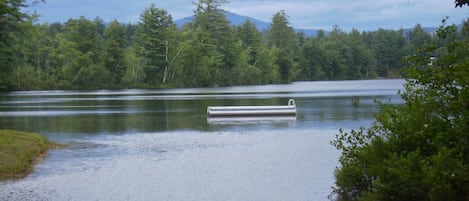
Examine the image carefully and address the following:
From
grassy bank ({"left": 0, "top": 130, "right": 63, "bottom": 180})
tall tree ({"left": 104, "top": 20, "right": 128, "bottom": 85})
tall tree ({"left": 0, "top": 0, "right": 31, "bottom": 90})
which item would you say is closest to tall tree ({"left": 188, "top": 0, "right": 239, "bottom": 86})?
tall tree ({"left": 104, "top": 20, "right": 128, "bottom": 85})

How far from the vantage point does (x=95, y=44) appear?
107 m

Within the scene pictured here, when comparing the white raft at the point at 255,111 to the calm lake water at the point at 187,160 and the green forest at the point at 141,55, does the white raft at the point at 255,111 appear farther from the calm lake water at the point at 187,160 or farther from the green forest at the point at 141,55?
the green forest at the point at 141,55

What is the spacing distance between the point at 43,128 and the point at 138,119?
6.82 m

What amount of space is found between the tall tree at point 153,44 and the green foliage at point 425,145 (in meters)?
98.4

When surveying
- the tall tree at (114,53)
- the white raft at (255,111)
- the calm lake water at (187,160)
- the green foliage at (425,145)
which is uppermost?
the tall tree at (114,53)

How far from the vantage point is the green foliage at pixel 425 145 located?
9.85 m

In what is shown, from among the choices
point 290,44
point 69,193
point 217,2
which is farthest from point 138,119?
point 290,44

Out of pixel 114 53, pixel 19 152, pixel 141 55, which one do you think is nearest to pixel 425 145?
pixel 19 152

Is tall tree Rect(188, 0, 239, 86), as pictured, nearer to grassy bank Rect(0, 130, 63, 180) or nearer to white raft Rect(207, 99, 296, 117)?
white raft Rect(207, 99, 296, 117)

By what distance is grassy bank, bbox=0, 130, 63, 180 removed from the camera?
17594mm

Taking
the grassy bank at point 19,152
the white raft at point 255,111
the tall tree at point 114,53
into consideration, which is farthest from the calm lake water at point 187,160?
the tall tree at point 114,53

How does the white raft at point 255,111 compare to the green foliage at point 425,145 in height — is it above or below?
below

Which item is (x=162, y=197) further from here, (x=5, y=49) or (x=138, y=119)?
(x=5, y=49)

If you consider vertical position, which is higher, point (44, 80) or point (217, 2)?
point (217, 2)
